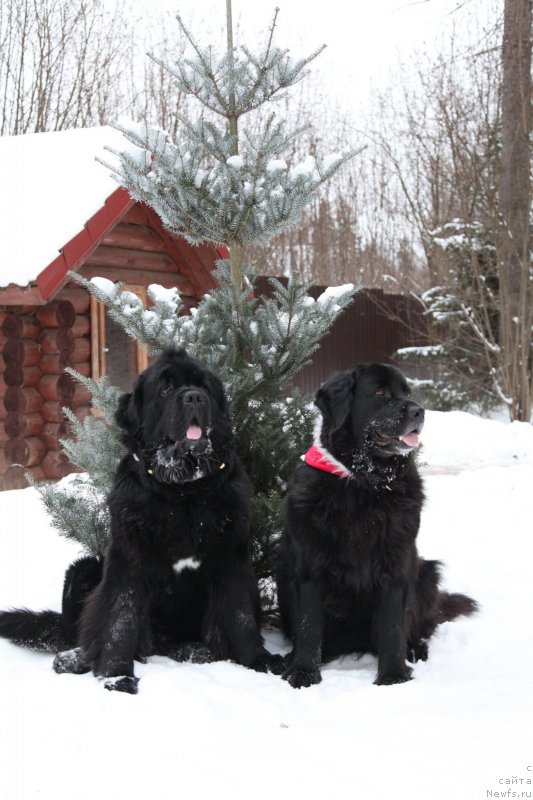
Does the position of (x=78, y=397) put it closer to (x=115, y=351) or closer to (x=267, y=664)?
(x=115, y=351)

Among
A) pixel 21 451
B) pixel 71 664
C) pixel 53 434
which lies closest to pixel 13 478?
pixel 21 451

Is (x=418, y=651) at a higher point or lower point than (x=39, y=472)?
lower

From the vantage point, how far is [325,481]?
3.42 m

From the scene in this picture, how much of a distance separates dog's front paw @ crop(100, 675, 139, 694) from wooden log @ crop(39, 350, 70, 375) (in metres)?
6.02

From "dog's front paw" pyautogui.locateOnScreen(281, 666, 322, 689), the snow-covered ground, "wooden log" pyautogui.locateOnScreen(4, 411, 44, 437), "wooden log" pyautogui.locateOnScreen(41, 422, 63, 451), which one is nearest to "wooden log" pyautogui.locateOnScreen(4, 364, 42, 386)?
"wooden log" pyautogui.locateOnScreen(4, 411, 44, 437)

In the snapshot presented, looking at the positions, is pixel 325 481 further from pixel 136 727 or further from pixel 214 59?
pixel 214 59

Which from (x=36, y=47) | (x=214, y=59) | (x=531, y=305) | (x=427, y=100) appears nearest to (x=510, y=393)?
(x=531, y=305)

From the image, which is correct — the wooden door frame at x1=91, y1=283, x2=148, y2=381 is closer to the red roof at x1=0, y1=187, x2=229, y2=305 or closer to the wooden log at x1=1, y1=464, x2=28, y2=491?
the red roof at x1=0, y1=187, x2=229, y2=305

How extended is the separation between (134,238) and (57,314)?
1.43m

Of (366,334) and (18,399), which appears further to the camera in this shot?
(366,334)

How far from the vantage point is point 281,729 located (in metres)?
2.81

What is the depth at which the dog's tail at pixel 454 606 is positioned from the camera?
4.15 m

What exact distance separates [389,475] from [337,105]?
22366 mm

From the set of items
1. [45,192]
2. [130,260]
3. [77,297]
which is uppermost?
[45,192]
